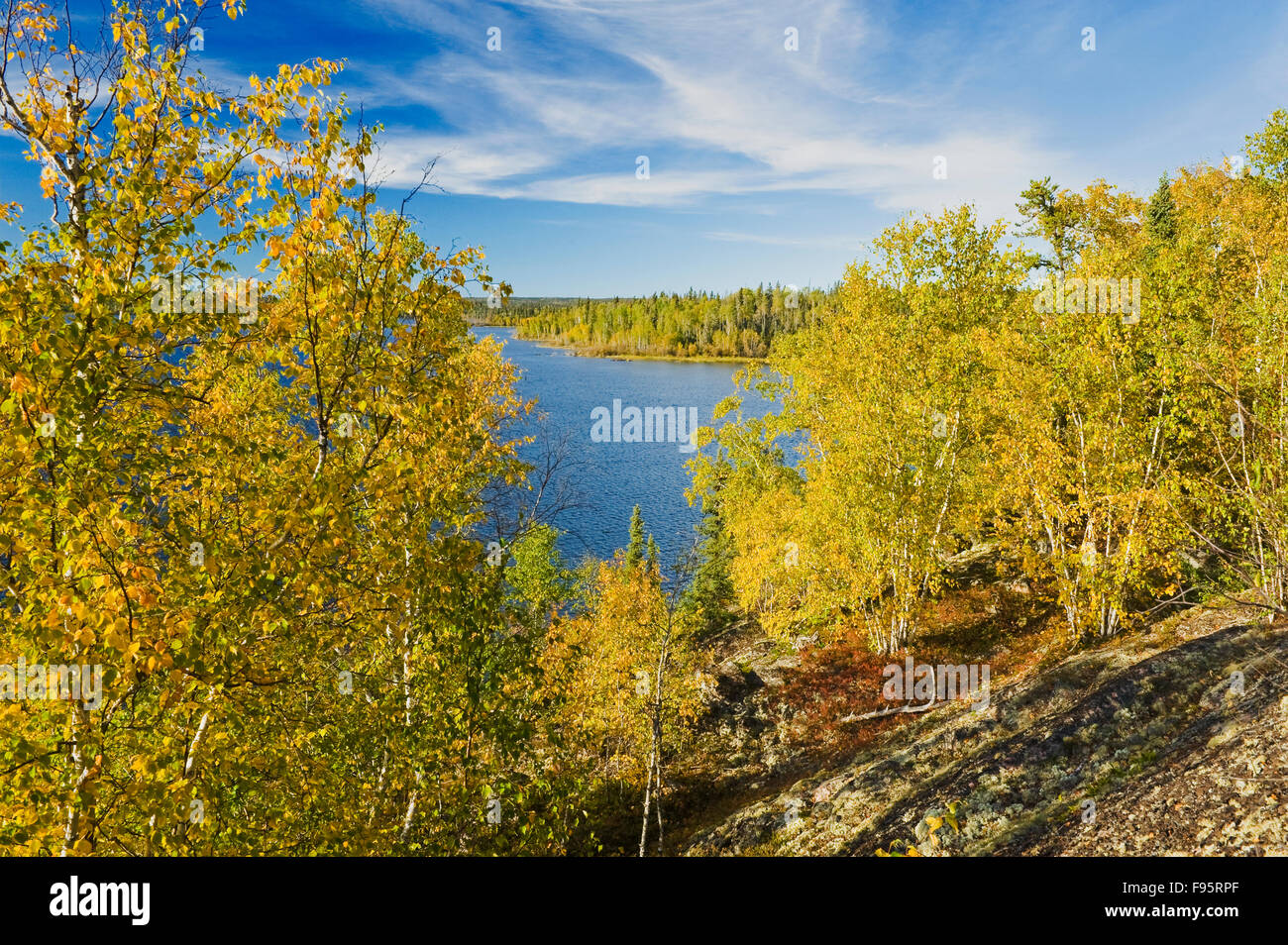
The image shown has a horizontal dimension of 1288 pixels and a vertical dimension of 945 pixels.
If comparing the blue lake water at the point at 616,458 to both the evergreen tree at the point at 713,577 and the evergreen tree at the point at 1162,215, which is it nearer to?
the evergreen tree at the point at 713,577

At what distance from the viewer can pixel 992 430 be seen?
2122 cm

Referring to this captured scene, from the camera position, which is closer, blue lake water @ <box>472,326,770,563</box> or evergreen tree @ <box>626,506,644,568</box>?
evergreen tree @ <box>626,506,644,568</box>

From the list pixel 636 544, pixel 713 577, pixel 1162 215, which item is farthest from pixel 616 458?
pixel 1162 215

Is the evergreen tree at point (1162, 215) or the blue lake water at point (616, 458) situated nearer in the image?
the evergreen tree at point (1162, 215)

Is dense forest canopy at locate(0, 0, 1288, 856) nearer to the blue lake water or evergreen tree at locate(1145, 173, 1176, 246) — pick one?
the blue lake water

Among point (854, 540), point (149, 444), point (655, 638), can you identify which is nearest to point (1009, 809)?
point (854, 540)

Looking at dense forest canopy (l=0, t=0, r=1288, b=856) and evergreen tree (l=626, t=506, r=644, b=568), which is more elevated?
dense forest canopy (l=0, t=0, r=1288, b=856)

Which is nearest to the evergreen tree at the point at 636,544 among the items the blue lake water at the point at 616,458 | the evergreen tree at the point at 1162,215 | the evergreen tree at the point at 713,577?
the blue lake water at the point at 616,458

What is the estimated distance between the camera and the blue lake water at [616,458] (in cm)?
5016

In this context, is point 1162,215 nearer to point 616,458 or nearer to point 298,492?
point 298,492

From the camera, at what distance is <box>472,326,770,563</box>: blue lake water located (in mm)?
50156

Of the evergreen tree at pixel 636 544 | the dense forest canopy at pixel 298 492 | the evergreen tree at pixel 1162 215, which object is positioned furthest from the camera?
the evergreen tree at pixel 636 544

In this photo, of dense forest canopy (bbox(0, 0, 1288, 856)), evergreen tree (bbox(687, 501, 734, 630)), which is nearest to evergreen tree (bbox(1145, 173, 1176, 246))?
dense forest canopy (bbox(0, 0, 1288, 856))
